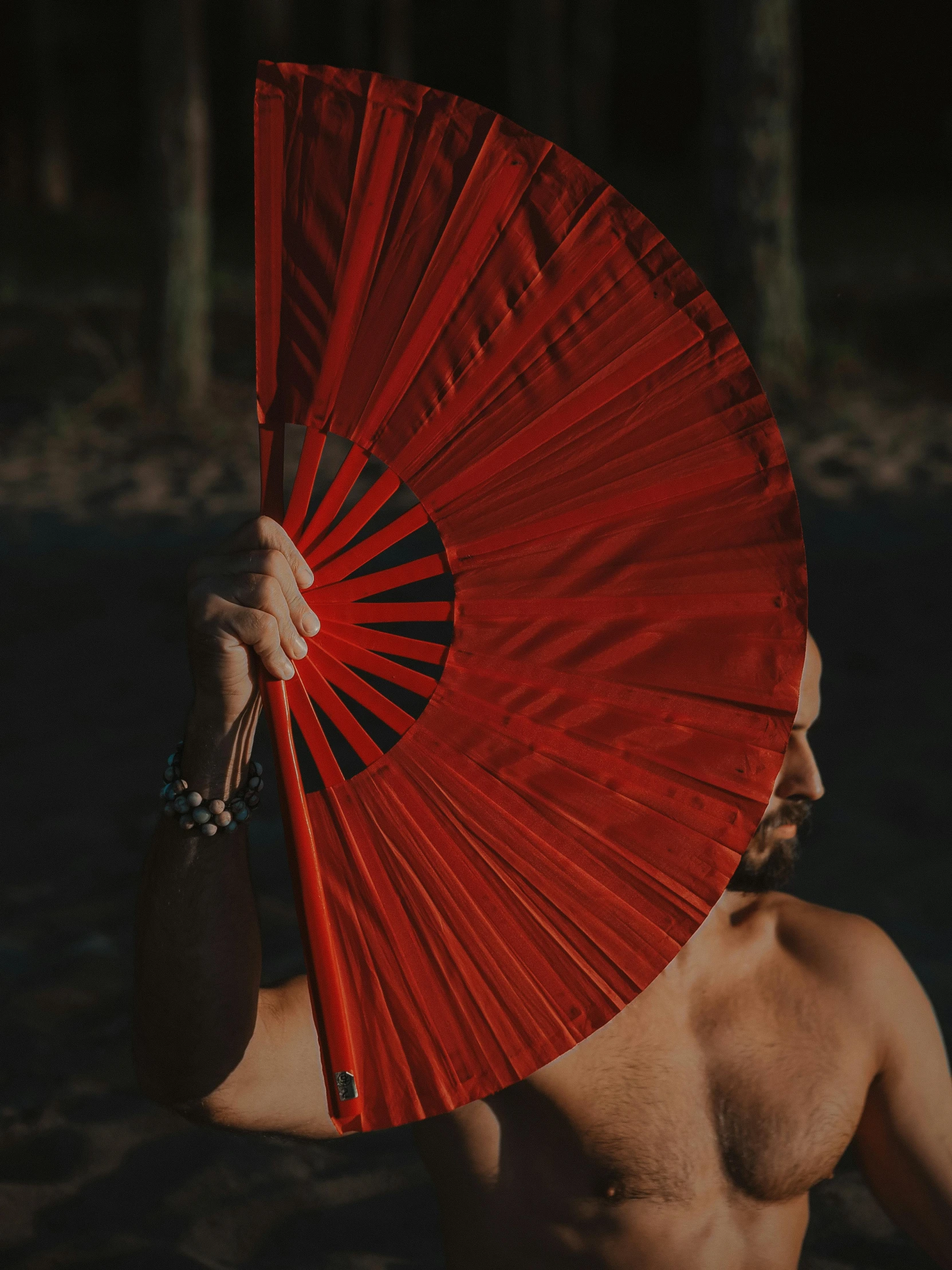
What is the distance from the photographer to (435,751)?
0.89 metres

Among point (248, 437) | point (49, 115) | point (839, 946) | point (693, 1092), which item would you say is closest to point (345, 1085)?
point (693, 1092)

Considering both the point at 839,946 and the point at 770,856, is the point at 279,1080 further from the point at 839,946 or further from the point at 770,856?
the point at 839,946

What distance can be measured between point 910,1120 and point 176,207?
19.5ft

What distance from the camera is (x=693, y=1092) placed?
1.38 meters

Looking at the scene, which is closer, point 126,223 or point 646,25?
point 126,223

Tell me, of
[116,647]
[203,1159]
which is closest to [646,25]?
[116,647]

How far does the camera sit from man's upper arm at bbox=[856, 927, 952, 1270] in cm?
142

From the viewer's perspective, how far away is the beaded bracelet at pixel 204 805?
3.10 feet

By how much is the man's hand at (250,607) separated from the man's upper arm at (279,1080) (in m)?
0.37

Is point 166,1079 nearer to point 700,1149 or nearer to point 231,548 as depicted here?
point 231,548

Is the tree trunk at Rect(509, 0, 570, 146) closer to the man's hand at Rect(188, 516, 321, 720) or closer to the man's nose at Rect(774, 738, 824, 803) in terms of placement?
the man's nose at Rect(774, 738, 824, 803)

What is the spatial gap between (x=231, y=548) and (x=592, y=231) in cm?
34

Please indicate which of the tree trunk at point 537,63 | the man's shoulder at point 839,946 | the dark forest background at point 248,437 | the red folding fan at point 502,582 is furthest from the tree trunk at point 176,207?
A: the red folding fan at point 502,582

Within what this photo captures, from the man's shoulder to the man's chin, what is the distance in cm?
14
